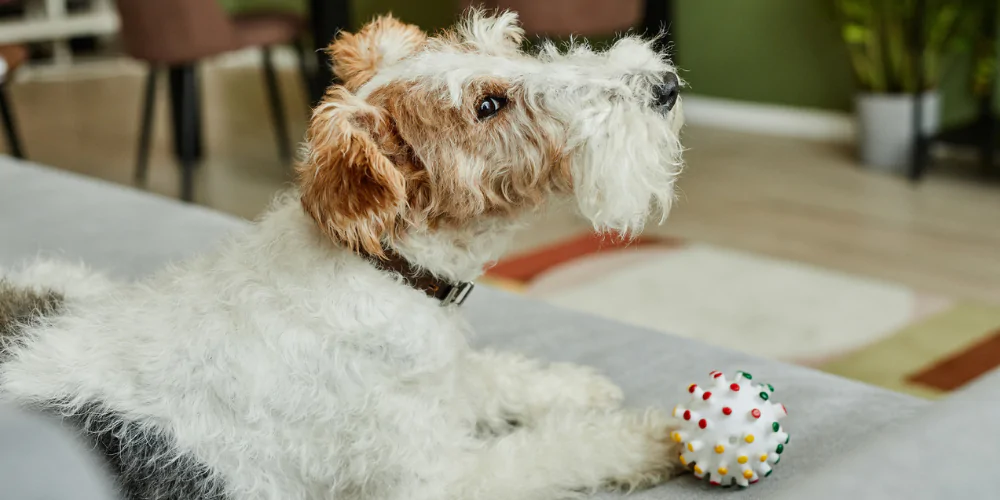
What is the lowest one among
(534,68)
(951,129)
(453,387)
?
(951,129)

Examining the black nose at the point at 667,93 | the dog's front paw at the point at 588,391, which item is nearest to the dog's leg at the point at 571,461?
the dog's front paw at the point at 588,391

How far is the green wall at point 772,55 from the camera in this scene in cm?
461

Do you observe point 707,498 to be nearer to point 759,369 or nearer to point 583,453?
point 583,453

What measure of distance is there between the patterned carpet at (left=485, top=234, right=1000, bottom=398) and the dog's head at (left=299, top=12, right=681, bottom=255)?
3.25 ft

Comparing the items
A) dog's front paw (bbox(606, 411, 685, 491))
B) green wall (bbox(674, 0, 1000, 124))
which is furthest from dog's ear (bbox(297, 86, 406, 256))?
green wall (bbox(674, 0, 1000, 124))

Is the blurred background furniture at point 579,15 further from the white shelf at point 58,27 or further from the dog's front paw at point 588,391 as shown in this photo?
the white shelf at point 58,27

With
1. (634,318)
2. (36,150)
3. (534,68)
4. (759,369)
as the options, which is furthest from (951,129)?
(36,150)

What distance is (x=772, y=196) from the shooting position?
3.96 meters

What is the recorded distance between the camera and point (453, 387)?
1215mm

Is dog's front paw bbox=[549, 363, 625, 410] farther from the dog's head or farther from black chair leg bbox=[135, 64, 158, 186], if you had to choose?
black chair leg bbox=[135, 64, 158, 186]

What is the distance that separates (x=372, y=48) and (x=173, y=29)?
9.71 feet

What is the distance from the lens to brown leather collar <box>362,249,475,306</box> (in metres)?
1.19

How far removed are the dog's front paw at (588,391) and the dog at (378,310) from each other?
5 centimetres

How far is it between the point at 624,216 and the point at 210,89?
6.26m
